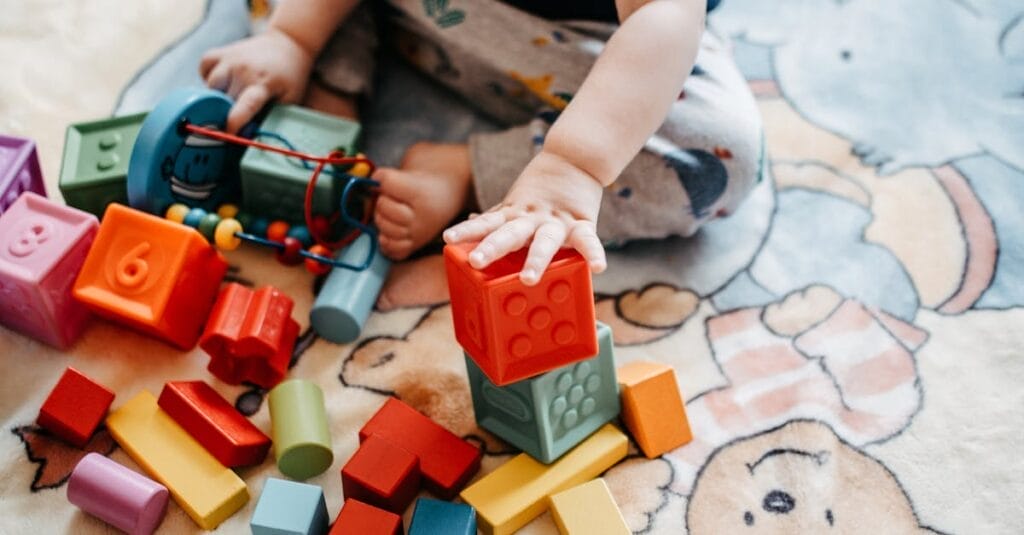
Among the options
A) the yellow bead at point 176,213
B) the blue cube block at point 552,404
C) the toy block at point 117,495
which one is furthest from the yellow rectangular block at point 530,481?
the yellow bead at point 176,213

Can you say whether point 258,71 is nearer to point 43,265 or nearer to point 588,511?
point 43,265

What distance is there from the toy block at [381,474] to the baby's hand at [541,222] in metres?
0.17

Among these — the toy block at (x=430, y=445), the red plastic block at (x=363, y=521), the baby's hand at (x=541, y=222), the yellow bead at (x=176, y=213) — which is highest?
the baby's hand at (x=541, y=222)

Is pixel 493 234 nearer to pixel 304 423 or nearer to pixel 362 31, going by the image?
pixel 304 423

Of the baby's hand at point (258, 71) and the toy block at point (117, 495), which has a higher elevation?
the baby's hand at point (258, 71)

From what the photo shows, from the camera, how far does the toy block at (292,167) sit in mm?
883

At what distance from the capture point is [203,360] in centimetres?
83

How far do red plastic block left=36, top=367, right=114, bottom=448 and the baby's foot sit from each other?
275mm

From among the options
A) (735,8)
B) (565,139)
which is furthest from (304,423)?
(735,8)

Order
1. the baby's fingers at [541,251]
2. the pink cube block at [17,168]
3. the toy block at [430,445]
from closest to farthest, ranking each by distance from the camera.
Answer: the baby's fingers at [541,251], the toy block at [430,445], the pink cube block at [17,168]

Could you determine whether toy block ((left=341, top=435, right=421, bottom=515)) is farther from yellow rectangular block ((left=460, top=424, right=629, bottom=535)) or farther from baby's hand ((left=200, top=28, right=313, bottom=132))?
baby's hand ((left=200, top=28, right=313, bottom=132))

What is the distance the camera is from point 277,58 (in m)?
0.96

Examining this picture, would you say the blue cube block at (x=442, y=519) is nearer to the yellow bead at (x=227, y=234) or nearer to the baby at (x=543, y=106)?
the baby at (x=543, y=106)

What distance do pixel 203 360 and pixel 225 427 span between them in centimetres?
12
